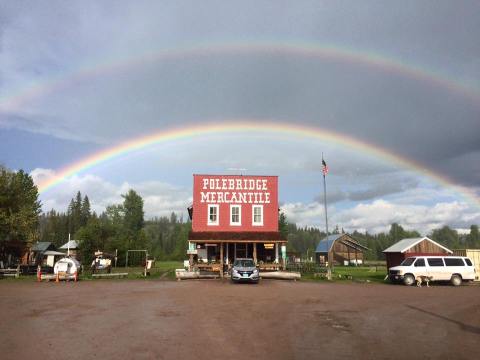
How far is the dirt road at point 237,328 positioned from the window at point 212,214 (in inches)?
931

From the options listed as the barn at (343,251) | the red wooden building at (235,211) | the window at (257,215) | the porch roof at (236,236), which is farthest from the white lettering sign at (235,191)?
the barn at (343,251)

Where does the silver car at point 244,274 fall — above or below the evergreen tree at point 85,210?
below

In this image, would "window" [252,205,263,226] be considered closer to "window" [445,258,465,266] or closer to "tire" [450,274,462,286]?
"window" [445,258,465,266]

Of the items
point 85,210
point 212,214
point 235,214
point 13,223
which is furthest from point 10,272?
point 85,210

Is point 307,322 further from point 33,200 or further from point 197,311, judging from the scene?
point 33,200

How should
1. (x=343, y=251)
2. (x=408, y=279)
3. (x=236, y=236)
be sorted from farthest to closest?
(x=343, y=251), (x=236, y=236), (x=408, y=279)

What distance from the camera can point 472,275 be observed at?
30.0 meters

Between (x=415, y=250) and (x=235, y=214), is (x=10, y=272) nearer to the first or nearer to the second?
(x=235, y=214)

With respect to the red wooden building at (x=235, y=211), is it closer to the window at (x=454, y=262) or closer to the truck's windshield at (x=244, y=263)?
the truck's windshield at (x=244, y=263)

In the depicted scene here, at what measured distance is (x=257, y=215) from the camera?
145ft

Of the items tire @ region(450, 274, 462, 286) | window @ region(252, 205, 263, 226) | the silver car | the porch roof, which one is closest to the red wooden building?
window @ region(252, 205, 263, 226)

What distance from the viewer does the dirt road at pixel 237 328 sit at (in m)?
9.36

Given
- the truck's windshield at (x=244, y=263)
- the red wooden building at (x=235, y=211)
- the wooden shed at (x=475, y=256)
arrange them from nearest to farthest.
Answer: the truck's windshield at (x=244, y=263) < the wooden shed at (x=475, y=256) < the red wooden building at (x=235, y=211)

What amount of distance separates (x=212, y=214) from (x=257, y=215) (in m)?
4.88
